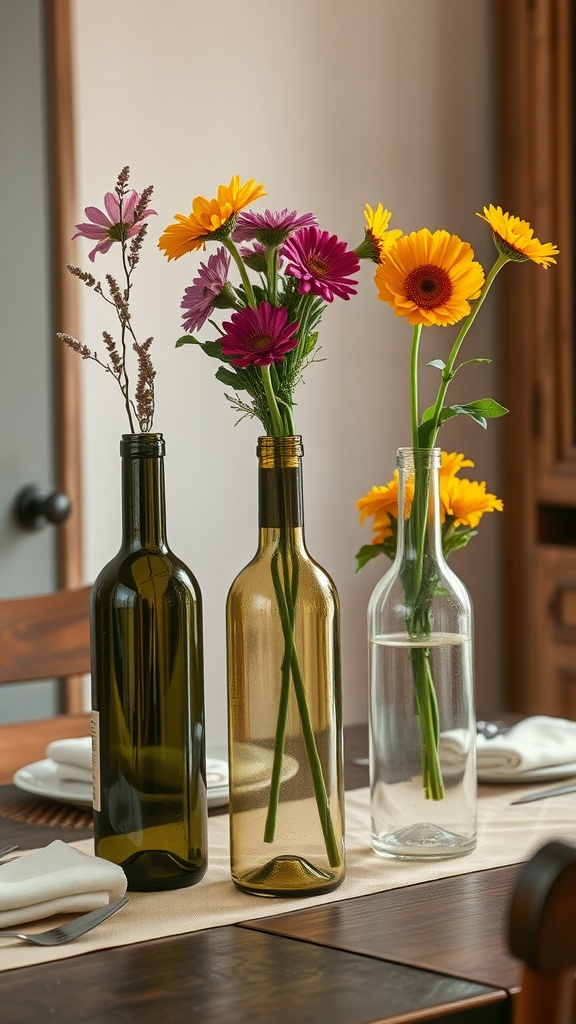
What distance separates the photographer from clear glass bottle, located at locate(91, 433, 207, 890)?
3.22 ft

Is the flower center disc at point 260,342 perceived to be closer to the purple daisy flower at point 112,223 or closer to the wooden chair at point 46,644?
the purple daisy flower at point 112,223

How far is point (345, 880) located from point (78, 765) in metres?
0.38

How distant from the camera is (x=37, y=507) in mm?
2441

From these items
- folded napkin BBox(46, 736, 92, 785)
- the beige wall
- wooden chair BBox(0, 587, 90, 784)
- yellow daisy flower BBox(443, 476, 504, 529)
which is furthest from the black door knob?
yellow daisy flower BBox(443, 476, 504, 529)

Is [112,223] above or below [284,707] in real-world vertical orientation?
above

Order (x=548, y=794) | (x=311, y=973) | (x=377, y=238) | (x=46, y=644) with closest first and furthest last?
(x=311, y=973)
(x=377, y=238)
(x=548, y=794)
(x=46, y=644)

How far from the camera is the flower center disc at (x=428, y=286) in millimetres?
985

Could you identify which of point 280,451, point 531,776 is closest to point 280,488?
point 280,451

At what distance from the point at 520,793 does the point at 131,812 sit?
1.47 ft

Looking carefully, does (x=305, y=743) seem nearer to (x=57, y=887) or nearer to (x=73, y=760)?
(x=57, y=887)

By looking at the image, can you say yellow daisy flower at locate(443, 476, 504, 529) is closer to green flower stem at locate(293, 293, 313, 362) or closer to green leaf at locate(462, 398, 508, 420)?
green leaf at locate(462, 398, 508, 420)

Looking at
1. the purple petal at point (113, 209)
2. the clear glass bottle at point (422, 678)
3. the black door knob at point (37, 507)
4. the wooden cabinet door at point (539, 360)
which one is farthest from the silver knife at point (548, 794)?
the wooden cabinet door at point (539, 360)

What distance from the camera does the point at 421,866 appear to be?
1.05 meters

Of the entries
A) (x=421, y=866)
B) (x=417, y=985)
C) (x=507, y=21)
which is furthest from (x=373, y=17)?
(x=417, y=985)
